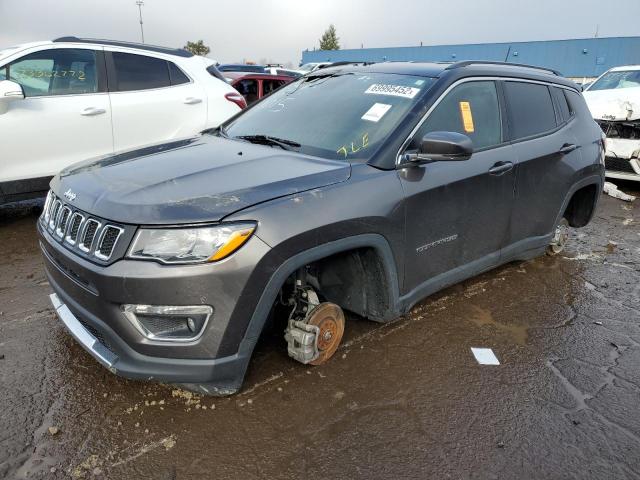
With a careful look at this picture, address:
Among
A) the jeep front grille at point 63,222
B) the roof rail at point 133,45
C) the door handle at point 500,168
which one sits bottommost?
the jeep front grille at point 63,222

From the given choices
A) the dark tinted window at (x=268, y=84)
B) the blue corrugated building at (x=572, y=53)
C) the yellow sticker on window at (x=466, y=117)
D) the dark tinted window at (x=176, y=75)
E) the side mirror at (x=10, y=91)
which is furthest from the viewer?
the blue corrugated building at (x=572, y=53)

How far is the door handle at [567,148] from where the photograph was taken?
394 centimetres

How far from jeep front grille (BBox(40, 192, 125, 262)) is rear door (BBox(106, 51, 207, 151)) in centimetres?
285

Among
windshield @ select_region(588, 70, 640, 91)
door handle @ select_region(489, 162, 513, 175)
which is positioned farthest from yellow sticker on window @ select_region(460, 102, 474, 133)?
windshield @ select_region(588, 70, 640, 91)

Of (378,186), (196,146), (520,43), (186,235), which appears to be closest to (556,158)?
(378,186)

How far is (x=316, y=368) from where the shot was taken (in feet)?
9.36

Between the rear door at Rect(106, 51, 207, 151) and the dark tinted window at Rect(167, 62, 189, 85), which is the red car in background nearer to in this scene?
the dark tinted window at Rect(167, 62, 189, 85)

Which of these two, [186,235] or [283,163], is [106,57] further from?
[186,235]

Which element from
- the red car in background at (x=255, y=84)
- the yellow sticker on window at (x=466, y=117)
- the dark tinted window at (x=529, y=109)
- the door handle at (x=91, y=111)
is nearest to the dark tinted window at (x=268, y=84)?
the red car in background at (x=255, y=84)

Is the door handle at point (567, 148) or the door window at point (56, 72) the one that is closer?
the door handle at point (567, 148)

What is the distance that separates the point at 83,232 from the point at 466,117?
241 centimetres

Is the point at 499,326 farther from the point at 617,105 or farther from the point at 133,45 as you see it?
the point at 617,105

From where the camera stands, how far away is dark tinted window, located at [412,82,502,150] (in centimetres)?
302

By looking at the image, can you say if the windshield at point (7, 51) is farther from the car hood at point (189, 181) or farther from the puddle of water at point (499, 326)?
the puddle of water at point (499, 326)
